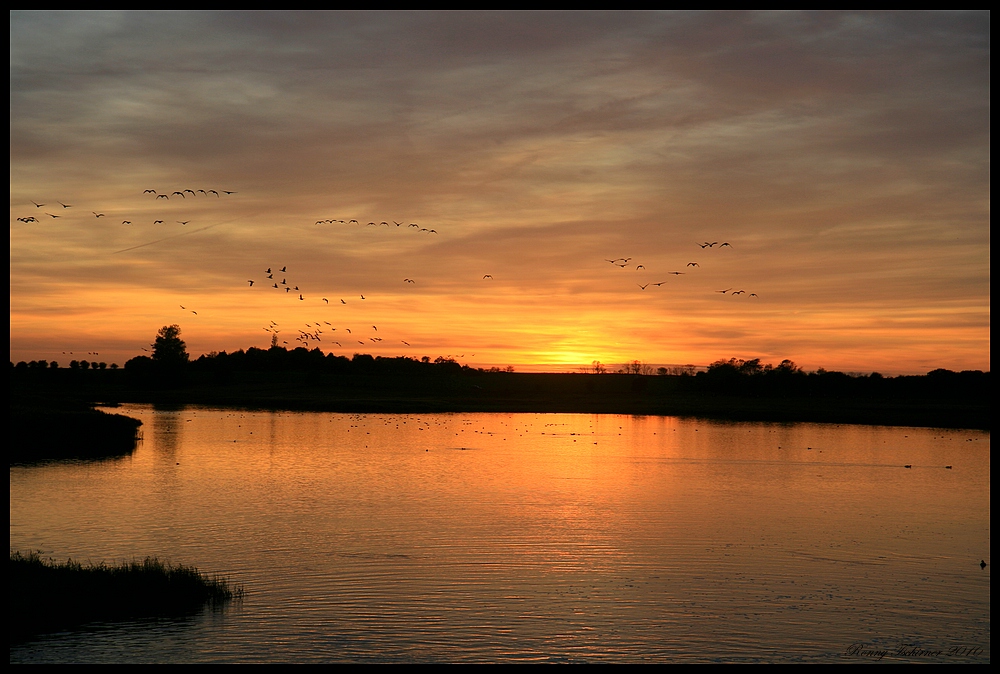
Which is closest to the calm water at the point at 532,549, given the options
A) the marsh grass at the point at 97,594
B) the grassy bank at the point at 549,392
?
the marsh grass at the point at 97,594

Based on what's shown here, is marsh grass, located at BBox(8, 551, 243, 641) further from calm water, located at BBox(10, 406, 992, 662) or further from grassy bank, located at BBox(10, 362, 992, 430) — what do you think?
grassy bank, located at BBox(10, 362, 992, 430)

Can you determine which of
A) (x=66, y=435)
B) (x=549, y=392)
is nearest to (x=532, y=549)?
(x=66, y=435)

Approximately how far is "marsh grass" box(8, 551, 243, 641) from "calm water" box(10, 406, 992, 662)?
0.71 m

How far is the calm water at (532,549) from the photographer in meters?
18.2

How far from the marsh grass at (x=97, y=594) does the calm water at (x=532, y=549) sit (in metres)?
0.71

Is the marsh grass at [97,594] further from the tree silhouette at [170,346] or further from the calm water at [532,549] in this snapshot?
the tree silhouette at [170,346]

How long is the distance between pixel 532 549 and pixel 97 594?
12.2m

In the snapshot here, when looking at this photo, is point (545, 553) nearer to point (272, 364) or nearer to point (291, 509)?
point (291, 509)

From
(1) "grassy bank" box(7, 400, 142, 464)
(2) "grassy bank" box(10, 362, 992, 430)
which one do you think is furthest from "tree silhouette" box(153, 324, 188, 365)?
(1) "grassy bank" box(7, 400, 142, 464)

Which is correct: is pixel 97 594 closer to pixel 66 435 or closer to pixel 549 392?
pixel 66 435

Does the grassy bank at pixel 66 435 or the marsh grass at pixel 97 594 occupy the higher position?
the grassy bank at pixel 66 435

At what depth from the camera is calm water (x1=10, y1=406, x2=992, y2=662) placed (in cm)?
1816

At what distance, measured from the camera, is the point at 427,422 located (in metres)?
80.4
